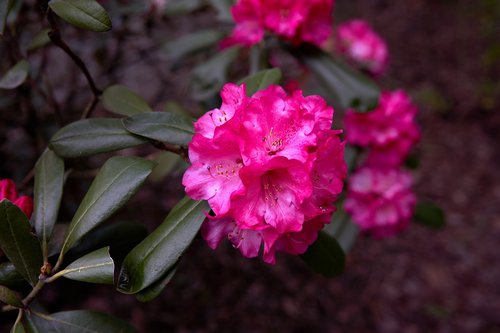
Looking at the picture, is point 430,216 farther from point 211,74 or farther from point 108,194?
point 108,194

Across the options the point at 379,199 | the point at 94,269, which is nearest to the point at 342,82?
the point at 379,199

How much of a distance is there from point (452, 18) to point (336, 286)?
10.9ft

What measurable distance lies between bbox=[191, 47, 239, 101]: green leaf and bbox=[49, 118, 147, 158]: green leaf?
0.56 m

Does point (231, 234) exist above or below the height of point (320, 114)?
below

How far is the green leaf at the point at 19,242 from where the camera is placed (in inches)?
29.4

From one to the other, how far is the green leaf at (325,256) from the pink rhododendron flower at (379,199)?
609 millimetres

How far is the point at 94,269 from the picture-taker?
28.9 inches

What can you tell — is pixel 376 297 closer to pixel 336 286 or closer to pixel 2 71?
pixel 336 286

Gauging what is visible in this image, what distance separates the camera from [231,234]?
2.64 feet

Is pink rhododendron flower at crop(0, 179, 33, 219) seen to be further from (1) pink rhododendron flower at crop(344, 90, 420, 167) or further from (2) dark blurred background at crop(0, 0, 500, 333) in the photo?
(1) pink rhododendron flower at crop(344, 90, 420, 167)

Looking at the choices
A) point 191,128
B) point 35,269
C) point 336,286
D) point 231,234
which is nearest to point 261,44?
point 191,128

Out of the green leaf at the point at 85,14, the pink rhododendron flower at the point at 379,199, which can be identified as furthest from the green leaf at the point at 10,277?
the pink rhododendron flower at the point at 379,199

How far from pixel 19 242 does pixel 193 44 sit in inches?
43.0

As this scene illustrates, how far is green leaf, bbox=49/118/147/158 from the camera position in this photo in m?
0.89
